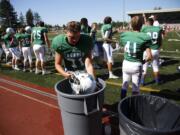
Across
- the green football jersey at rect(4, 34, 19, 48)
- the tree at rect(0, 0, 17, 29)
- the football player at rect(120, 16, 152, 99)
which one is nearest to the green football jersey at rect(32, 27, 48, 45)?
the green football jersey at rect(4, 34, 19, 48)

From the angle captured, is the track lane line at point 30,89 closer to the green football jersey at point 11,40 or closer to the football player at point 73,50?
the green football jersey at point 11,40

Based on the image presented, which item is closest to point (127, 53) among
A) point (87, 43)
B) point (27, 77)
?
point (87, 43)

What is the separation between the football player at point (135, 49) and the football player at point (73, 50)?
996mm

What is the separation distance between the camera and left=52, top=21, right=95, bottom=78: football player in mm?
3814

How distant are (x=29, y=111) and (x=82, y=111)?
3.14 m

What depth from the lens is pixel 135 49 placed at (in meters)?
4.62

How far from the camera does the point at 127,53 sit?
4.80 metres

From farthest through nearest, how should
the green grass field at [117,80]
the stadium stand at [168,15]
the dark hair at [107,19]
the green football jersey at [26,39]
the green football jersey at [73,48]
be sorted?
the stadium stand at [168,15]
the green football jersey at [26,39]
the dark hair at [107,19]
the green grass field at [117,80]
the green football jersey at [73,48]

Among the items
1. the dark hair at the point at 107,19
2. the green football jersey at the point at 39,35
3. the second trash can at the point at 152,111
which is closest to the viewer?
the second trash can at the point at 152,111

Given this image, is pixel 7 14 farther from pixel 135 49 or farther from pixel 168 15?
pixel 135 49

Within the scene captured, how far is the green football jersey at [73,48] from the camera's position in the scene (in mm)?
3941

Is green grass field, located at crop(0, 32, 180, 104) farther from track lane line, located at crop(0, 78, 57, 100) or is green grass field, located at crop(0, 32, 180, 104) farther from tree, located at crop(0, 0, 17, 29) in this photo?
tree, located at crop(0, 0, 17, 29)

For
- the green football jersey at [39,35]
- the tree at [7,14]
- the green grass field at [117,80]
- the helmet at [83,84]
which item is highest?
the tree at [7,14]

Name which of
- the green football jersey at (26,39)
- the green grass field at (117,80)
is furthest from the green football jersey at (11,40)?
the green grass field at (117,80)
